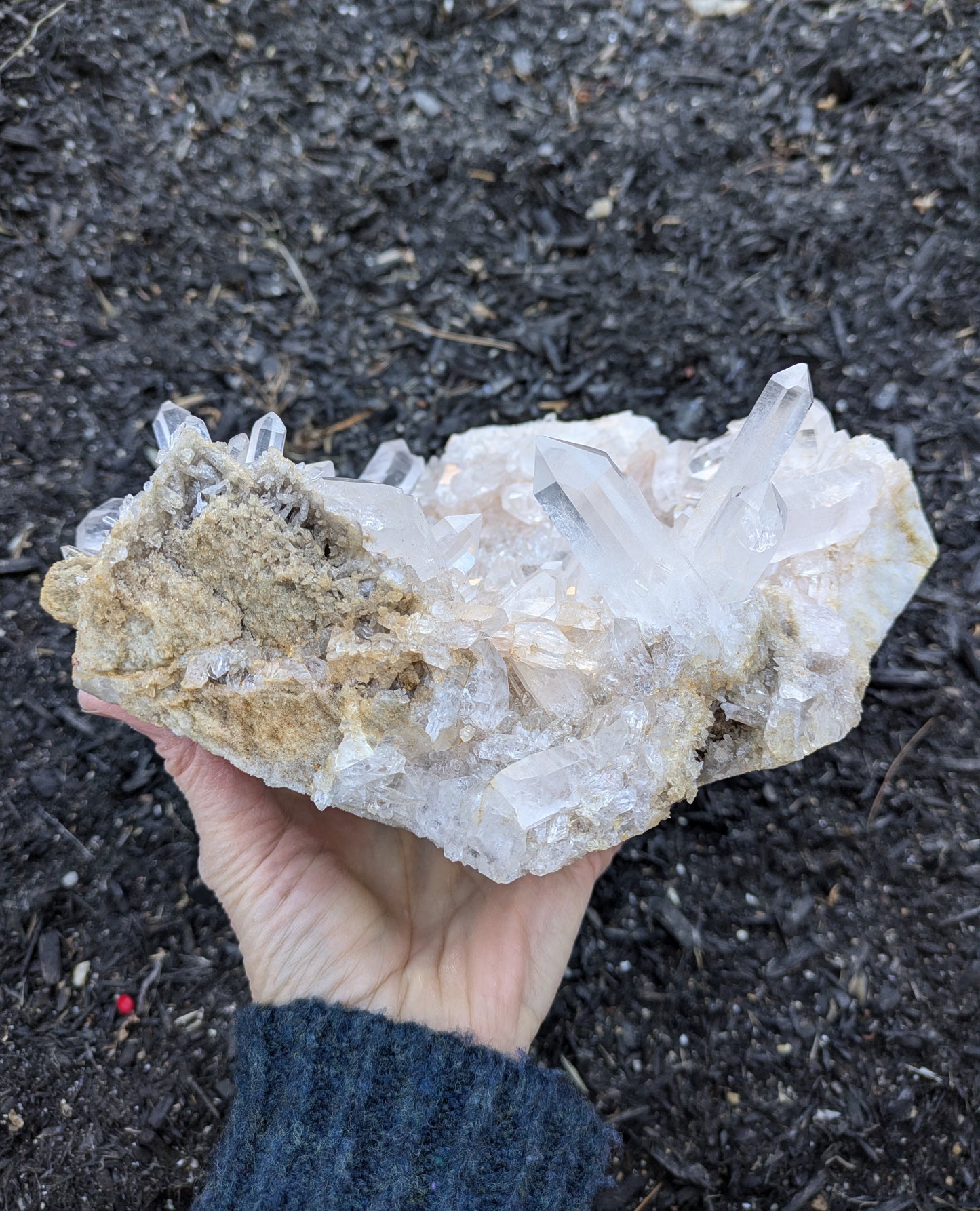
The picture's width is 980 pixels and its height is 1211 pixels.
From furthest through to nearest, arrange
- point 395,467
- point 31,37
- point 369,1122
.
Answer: point 31,37, point 395,467, point 369,1122

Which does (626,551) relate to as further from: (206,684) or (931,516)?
(931,516)

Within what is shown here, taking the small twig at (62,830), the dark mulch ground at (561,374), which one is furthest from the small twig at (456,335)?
the small twig at (62,830)

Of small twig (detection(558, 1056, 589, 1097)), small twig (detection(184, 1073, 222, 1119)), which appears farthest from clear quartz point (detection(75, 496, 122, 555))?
small twig (detection(558, 1056, 589, 1097))

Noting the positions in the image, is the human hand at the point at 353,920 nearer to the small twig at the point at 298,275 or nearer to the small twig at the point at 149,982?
the small twig at the point at 149,982

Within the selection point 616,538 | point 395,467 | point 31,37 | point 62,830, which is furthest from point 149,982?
point 31,37

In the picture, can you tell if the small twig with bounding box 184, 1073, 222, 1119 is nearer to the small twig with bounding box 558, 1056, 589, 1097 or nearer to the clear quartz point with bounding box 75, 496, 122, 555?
the small twig with bounding box 558, 1056, 589, 1097

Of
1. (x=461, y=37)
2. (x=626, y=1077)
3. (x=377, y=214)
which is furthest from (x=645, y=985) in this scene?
(x=461, y=37)

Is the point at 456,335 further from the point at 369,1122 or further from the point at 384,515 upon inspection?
the point at 369,1122
